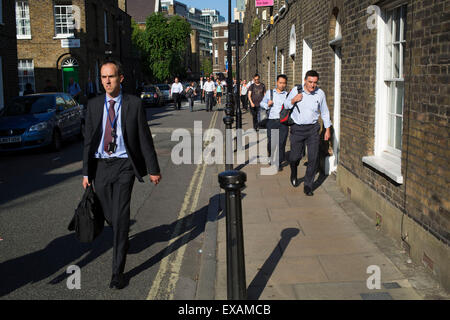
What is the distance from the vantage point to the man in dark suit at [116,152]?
14.6ft

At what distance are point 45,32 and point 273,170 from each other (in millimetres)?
25630

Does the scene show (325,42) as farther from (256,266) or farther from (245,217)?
(256,266)

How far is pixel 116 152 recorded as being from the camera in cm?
451

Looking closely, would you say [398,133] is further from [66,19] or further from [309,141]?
[66,19]

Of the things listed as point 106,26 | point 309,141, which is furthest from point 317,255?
point 106,26

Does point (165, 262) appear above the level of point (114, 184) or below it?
below

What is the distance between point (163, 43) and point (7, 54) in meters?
32.1

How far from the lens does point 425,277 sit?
440cm

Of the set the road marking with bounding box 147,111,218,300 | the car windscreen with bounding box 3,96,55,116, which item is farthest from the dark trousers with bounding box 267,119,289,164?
the car windscreen with bounding box 3,96,55,116

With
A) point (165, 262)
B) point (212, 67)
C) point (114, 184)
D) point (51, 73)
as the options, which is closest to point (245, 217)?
point (165, 262)

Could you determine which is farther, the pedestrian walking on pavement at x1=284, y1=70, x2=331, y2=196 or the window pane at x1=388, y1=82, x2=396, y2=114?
→ the pedestrian walking on pavement at x1=284, y1=70, x2=331, y2=196

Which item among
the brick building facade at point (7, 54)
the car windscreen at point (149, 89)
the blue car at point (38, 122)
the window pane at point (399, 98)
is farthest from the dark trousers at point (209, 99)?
the window pane at point (399, 98)

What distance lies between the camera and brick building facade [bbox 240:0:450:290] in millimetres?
4246

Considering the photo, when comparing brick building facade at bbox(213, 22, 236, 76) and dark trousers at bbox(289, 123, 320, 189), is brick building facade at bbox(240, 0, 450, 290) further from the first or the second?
brick building facade at bbox(213, 22, 236, 76)
